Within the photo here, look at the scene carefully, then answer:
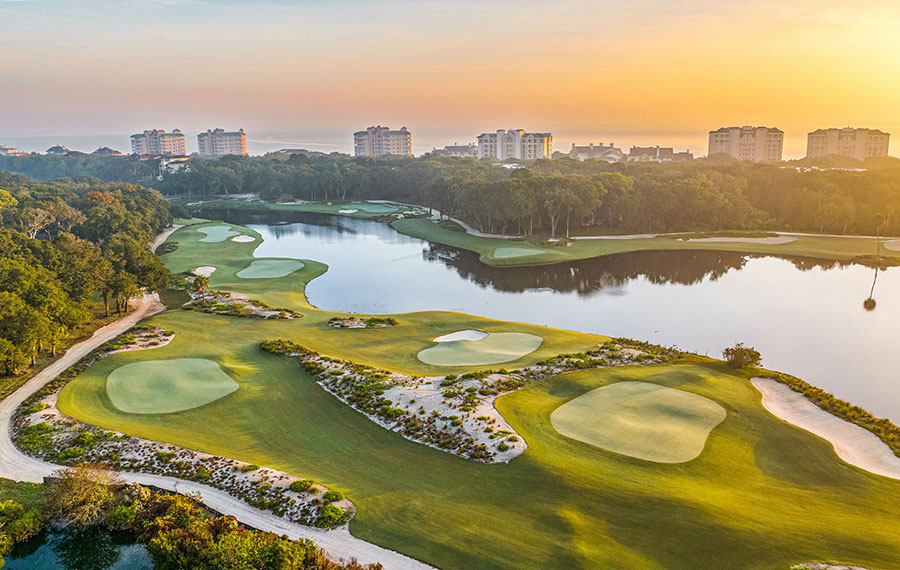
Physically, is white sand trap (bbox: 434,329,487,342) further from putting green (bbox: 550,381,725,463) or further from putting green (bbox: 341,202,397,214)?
putting green (bbox: 341,202,397,214)

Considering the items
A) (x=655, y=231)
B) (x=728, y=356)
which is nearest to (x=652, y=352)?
(x=728, y=356)

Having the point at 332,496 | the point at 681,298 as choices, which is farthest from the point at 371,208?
the point at 332,496

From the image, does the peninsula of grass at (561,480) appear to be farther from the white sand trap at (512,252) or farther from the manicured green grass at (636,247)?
the white sand trap at (512,252)

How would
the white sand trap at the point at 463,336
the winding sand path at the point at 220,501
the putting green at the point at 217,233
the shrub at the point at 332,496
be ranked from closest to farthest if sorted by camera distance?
1. the winding sand path at the point at 220,501
2. the shrub at the point at 332,496
3. the white sand trap at the point at 463,336
4. the putting green at the point at 217,233

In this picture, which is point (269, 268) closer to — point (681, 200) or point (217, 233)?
point (217, 233)

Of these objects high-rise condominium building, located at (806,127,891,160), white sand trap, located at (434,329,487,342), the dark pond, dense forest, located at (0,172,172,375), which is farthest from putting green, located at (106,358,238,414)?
high-rise condominium building, located at (806,127,891,160)

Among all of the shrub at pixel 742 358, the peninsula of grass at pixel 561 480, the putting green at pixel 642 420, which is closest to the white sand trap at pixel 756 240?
the shrub at pixel 742 358

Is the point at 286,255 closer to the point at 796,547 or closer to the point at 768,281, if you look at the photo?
the point at 768,281
